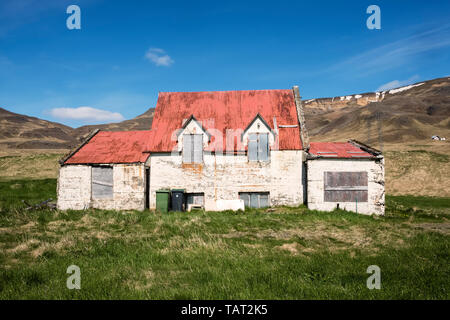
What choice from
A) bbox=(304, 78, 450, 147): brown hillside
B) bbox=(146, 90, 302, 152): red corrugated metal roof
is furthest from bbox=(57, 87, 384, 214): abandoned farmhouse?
bbox=(304, 78, 450, 147): brown hillside

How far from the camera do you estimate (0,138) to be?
9631cm

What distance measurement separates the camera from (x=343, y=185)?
1616 cm

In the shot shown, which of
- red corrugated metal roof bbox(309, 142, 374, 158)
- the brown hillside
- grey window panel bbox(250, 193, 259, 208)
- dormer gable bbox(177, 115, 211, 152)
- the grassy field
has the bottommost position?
the grassy field

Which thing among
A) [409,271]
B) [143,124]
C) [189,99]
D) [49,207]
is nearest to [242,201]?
[189,99]

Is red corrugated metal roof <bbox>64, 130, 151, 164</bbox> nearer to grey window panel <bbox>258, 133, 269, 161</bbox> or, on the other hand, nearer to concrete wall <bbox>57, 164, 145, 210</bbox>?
concrete wall <bbox>57, 164, 145, 210</bbox>

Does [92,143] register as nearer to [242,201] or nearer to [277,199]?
[242,201]

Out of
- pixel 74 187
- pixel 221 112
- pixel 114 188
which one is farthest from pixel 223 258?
pixel 221 112

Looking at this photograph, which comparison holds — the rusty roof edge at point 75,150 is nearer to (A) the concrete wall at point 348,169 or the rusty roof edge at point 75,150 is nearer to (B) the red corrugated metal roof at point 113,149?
(B) the red corrugated metal roof at point 113,149

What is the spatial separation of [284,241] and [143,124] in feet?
447

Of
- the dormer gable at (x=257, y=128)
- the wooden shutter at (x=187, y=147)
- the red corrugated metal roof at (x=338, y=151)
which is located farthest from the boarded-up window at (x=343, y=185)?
the wooden shutter at (x=187, y=147)

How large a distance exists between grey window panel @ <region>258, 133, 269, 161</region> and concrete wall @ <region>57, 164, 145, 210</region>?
747 cm

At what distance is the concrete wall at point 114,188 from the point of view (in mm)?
16938

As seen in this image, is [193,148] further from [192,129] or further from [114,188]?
[114,188]

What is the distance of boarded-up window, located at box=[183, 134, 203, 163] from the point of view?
17.5 meters
